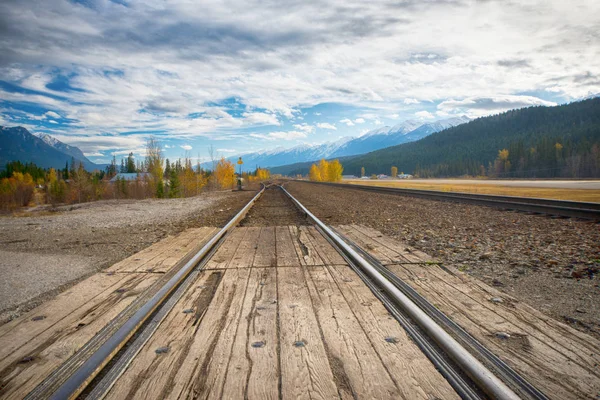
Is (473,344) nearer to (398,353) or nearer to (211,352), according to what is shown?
(398,353)

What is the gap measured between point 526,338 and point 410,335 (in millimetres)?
803

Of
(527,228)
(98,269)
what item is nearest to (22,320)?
(98,269)

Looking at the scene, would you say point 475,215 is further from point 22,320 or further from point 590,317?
point 22,320

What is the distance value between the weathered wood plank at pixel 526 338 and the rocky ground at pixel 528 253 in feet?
1.16

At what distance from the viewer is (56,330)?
247cm

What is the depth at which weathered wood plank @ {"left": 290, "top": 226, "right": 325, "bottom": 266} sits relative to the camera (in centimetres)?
445

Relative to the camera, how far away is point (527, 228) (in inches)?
300

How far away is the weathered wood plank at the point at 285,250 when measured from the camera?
4414 millimetres

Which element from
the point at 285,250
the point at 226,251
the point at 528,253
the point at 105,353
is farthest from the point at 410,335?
the point at 528,253

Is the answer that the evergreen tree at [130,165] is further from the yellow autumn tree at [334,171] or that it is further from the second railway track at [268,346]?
the second railway track at [268,346]

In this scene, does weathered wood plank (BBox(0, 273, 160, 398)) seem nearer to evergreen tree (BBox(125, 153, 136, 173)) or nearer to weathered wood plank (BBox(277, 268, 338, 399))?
Answer: weathered wood plank (BBox(277, 268, 338, 399))

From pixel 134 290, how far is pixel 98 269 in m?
1.71

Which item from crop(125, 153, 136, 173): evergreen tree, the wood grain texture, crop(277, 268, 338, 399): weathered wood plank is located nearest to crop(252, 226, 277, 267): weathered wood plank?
crop(277, 268, 338, 399): weathered wood plank

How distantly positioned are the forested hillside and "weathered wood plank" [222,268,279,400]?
101971 millimetres
